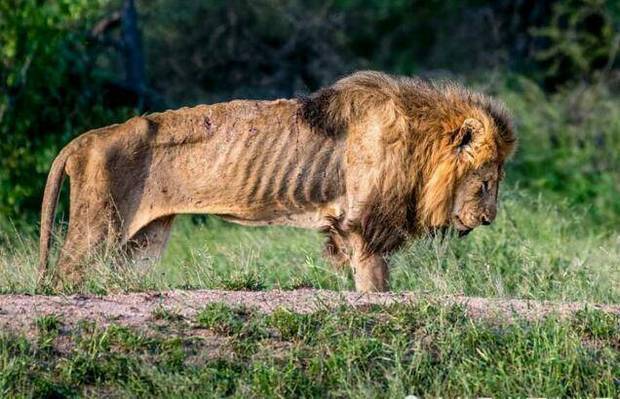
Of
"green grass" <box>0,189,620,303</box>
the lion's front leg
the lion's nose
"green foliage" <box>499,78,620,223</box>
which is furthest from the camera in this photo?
"green foliage" <box>499,78,620,223</box>

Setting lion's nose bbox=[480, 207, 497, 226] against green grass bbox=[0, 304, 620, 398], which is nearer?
green grass bbox=[0, 304, 620, 398]

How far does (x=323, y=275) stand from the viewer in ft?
24.4

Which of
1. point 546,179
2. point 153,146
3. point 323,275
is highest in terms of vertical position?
point 153,146

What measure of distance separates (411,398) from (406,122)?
2.44m

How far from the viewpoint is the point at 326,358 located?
5449mm

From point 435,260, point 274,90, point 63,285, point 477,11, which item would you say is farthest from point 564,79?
point 63,285

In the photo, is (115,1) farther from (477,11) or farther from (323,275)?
(323,275)

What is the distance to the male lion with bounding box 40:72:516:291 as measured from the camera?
23.4ft

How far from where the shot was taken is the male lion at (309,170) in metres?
7.13

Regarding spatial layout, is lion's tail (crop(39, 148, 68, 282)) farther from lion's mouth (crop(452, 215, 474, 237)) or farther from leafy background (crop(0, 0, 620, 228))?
leafy background (crop(0, 0, 620, 228))

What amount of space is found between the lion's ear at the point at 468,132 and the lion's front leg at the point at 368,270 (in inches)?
31.4

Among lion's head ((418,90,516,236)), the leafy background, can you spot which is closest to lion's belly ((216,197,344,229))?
lion's head ((418,90,516,236))

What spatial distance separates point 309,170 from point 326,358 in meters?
2.04

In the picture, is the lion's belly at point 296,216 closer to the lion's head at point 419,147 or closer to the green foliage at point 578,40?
the lion's head at point 419,147
